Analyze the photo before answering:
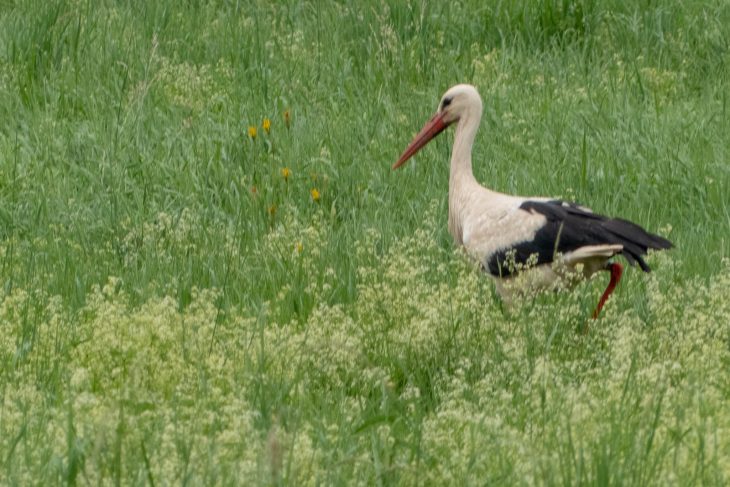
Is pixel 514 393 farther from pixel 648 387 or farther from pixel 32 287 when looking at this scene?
pixel 32 287

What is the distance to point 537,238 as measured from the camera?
19.6 feet

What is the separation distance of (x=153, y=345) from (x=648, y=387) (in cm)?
149

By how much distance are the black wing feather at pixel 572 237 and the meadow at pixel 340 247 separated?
0.13 metres

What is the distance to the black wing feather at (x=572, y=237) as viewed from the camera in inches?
221

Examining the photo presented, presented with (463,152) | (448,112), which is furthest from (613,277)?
(448,112)

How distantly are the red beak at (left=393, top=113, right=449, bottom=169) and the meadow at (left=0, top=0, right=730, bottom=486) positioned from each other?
15cm

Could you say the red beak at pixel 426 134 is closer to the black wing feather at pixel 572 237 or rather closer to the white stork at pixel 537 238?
the white stork at pixel 537 238

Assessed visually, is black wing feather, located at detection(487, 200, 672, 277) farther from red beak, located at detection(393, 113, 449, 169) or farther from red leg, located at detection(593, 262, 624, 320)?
red beak, located at detection(393, 113, 449, 169)

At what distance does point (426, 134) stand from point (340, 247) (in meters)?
1.14

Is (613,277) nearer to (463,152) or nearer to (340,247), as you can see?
(340,247)

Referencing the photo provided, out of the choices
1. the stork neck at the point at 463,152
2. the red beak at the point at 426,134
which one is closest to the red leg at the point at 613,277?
the stork neck at the point at 463,152

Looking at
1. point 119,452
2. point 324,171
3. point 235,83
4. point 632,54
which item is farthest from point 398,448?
point 632,54

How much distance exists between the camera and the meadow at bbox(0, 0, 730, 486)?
393 centimetres

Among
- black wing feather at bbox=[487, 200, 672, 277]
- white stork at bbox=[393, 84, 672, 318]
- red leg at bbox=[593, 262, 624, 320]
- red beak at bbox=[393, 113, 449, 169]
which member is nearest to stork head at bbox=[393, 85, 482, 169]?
red beak at bbox=[393, 113, 449, 169]
